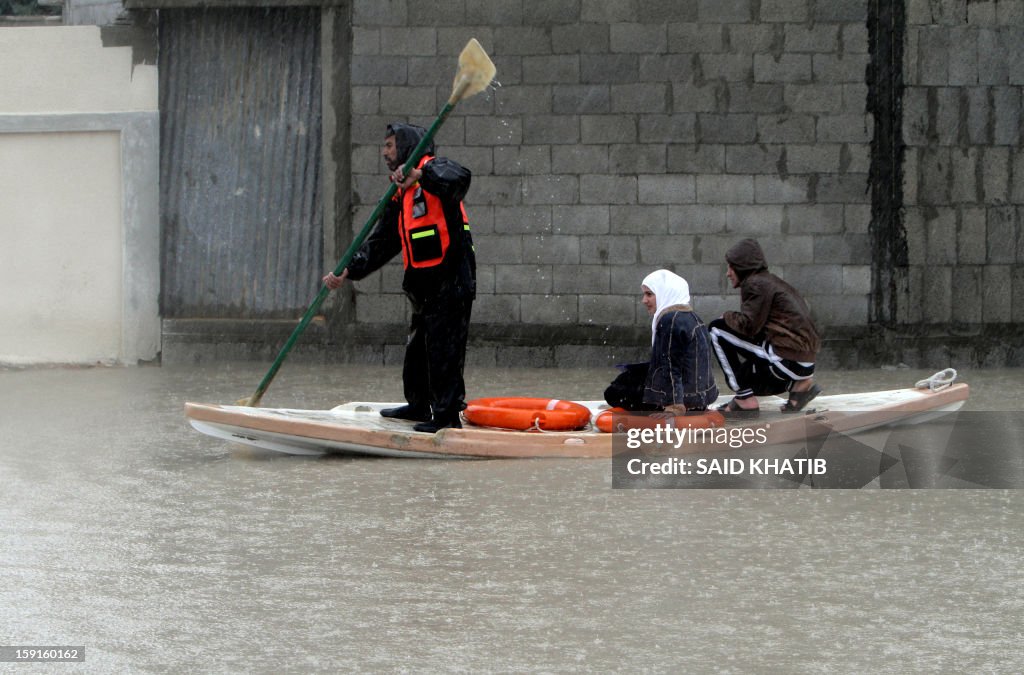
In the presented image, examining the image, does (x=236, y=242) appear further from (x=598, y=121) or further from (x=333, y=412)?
(x=333, y=412)

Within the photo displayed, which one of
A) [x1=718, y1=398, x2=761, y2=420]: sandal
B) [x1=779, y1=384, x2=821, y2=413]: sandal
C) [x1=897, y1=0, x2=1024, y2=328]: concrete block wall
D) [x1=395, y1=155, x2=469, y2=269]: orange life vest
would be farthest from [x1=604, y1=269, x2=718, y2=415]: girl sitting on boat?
[x1=897, y1=0, x2=1024, y2=328]: concrete block wall

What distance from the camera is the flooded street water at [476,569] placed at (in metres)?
4.41

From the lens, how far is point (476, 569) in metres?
5.37

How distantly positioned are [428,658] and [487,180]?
7798 millimetres

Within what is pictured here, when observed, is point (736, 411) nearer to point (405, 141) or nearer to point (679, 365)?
point (679, 365)

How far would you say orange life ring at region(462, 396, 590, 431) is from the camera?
770cm

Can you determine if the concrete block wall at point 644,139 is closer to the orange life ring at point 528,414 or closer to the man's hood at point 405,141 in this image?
the man's hood at point 405,141

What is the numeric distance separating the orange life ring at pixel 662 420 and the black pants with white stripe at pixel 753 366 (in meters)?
0.50

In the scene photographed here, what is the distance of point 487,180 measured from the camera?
38.7 feet

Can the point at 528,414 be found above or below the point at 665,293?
below

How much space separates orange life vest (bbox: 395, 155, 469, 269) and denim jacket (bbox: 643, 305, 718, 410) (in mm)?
1213

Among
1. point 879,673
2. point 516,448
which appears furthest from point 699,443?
point 879,673

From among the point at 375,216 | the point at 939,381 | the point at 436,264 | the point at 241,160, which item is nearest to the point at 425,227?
the point at 436,264

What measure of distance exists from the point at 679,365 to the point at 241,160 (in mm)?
5873
